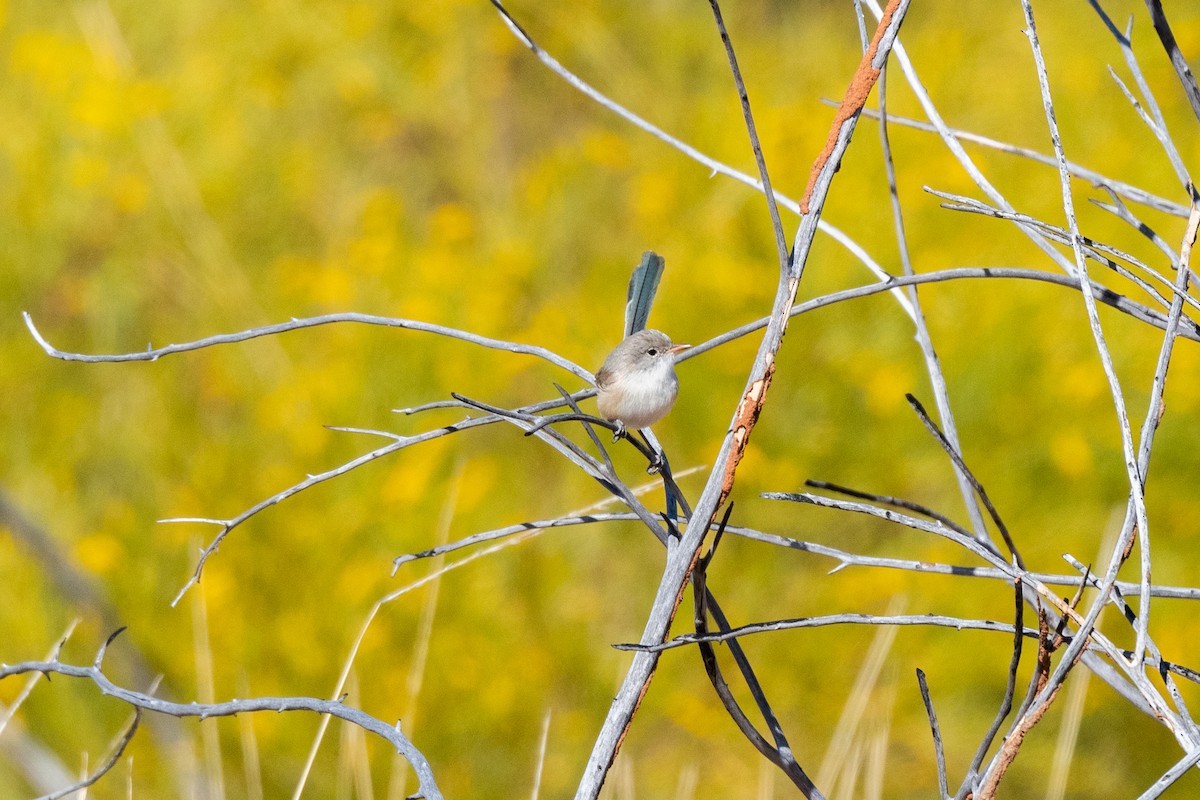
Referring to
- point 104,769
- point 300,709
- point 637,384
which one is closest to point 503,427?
point 637,384

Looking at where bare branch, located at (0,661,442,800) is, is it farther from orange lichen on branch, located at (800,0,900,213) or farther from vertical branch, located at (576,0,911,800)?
orange lichen on branch, located at (800,0,900,213)

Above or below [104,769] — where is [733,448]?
above

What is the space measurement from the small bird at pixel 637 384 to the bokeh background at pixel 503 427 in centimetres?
65

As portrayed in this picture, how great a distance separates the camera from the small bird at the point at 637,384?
1646 mm

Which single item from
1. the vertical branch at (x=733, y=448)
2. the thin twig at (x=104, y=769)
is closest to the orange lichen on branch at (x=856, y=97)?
the vertical branch at (x=733, y=448)

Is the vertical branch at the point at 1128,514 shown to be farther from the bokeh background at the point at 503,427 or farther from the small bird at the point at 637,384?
the bokeh background at the point at 503,427

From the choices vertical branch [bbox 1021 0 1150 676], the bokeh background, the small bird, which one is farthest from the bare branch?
the bokeh background

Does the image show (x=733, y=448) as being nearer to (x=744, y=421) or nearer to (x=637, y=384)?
(x=744, y=421)

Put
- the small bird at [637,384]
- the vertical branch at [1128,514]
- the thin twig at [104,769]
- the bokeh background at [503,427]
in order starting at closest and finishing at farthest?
the vertical branch at [1128,514], the thin twig at [104,769], the small bird at [637,384], the bokeh background at [503,427]

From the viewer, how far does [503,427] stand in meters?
4.85

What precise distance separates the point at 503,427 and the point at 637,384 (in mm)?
3207

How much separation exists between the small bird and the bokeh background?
0.65m

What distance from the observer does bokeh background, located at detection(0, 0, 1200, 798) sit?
3.46 m

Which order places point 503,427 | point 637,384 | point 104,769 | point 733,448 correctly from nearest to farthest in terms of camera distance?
point 733,448, point 104,769, point 637,384, point 503,427
